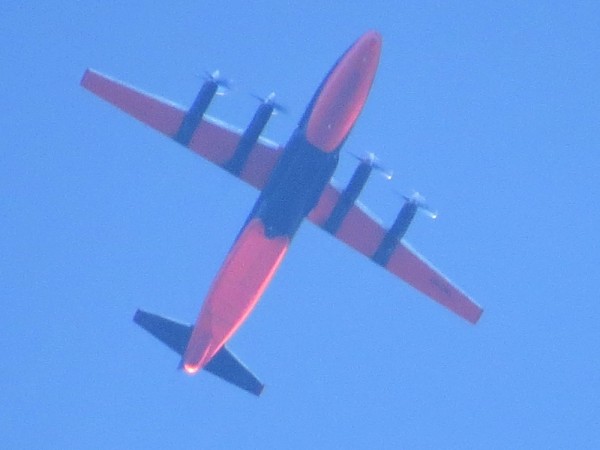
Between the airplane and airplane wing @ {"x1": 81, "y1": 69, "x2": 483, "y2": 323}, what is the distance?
3cm

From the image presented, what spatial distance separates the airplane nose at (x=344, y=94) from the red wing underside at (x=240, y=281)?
3813mm

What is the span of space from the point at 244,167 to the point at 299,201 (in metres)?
3.65

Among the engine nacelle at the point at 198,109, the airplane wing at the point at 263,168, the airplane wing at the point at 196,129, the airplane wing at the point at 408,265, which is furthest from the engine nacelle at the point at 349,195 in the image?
the engine nacelle at the point at 198,109

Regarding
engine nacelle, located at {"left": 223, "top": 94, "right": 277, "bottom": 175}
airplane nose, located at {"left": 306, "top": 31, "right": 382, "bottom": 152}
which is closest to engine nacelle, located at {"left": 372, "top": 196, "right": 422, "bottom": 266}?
airplane nose, located at {"left": 306, "top": 31, "right": 382, "bottom": 152}

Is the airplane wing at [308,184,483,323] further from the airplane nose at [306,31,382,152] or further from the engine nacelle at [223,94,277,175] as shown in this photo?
the airplane nose at [306,31,382,152]

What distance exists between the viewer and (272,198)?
37812 mm

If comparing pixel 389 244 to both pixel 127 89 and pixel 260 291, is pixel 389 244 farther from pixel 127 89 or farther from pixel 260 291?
pixel 127 89

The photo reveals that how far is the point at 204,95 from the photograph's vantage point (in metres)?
39.4

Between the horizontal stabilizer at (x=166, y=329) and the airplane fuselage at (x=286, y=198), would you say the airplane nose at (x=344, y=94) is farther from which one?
the horizontal stabilizer at (x=166, y=329)

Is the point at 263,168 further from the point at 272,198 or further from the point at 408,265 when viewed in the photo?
the point at 408,265

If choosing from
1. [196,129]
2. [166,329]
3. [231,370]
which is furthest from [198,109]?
[231,370]

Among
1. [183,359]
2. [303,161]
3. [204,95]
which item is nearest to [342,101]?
[303,161]

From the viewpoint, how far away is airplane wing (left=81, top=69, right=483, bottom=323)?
4000 cm

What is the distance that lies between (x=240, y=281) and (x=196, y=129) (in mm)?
5718
